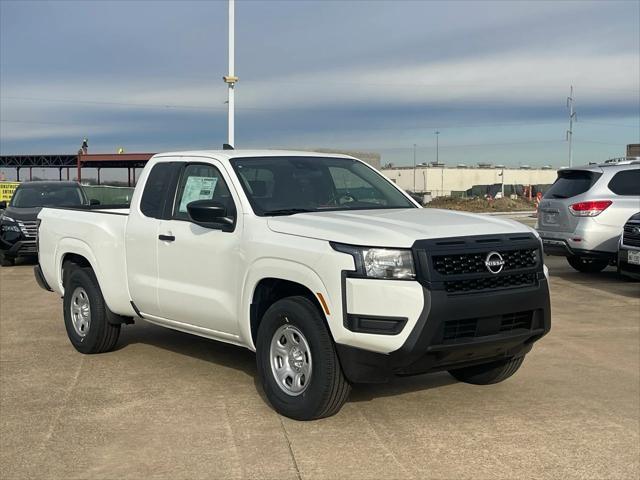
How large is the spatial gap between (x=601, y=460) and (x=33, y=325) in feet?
21.6

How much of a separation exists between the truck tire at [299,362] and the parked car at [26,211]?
36.6 feet

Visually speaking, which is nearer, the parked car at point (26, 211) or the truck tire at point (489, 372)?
the truck tire at point (489, 372)

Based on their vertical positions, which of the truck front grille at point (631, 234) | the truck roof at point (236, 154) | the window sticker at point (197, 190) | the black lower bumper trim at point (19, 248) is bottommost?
the black lower bumper trim at point (19, 248)

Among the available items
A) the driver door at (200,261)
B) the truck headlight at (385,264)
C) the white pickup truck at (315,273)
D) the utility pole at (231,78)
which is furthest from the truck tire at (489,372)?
the utility pole at (231,78)

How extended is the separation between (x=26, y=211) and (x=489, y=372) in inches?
484

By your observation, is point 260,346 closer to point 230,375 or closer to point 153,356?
point 230,375

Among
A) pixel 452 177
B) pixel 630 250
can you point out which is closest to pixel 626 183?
pixel 630 250

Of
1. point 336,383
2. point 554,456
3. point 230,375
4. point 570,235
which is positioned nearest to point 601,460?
point 554,456

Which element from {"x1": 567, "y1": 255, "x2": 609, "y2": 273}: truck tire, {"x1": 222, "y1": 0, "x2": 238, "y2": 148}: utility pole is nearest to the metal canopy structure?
{"x1": 222, "y1": 0, "x2": 238, "y2": 148}: utility pole

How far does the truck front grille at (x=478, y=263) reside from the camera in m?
4.52

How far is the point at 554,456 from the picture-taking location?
4.45m

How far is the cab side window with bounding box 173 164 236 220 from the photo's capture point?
5.84m

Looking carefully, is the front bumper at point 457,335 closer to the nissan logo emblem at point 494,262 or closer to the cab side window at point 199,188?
the nissan logo emblem at point 494,262

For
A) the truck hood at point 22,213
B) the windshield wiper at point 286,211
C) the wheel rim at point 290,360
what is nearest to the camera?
the wheel rim at point 290,360
